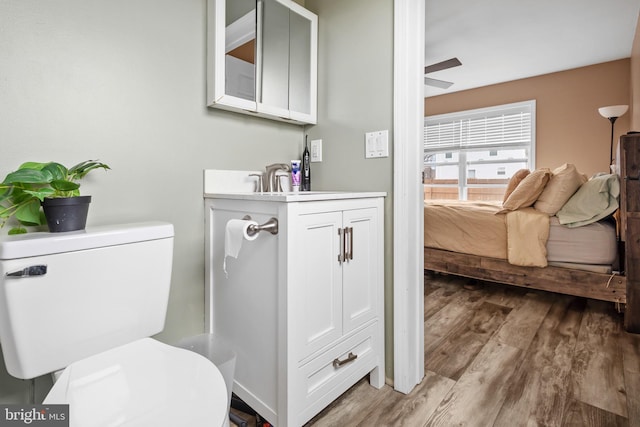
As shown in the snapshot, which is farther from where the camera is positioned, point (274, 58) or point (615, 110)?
point (615, 110)

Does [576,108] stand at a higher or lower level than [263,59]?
higher

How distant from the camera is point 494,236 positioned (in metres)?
2.69

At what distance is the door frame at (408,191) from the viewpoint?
138 cm

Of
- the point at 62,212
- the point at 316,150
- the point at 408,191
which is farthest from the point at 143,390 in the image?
the point at 316,150

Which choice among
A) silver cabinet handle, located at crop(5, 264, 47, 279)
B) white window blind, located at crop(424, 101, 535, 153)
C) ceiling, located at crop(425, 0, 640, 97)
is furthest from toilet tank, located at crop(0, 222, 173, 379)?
white window blind, located at crop(424, 101, 535, 153)

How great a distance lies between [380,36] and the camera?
1476 mm

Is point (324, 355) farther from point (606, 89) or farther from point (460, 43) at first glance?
point (606, 89)

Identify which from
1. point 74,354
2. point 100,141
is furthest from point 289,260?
point 100,141

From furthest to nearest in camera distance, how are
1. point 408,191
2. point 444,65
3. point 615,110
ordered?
1. point 615,110
2. point 444,65
3. point 408,191

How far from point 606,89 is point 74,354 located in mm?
5770

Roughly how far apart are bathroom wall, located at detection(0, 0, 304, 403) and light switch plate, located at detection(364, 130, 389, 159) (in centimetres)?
10

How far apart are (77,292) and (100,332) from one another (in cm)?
15

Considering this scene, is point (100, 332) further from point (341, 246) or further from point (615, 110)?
point (615, 110)

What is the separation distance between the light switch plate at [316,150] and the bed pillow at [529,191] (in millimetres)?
1784
